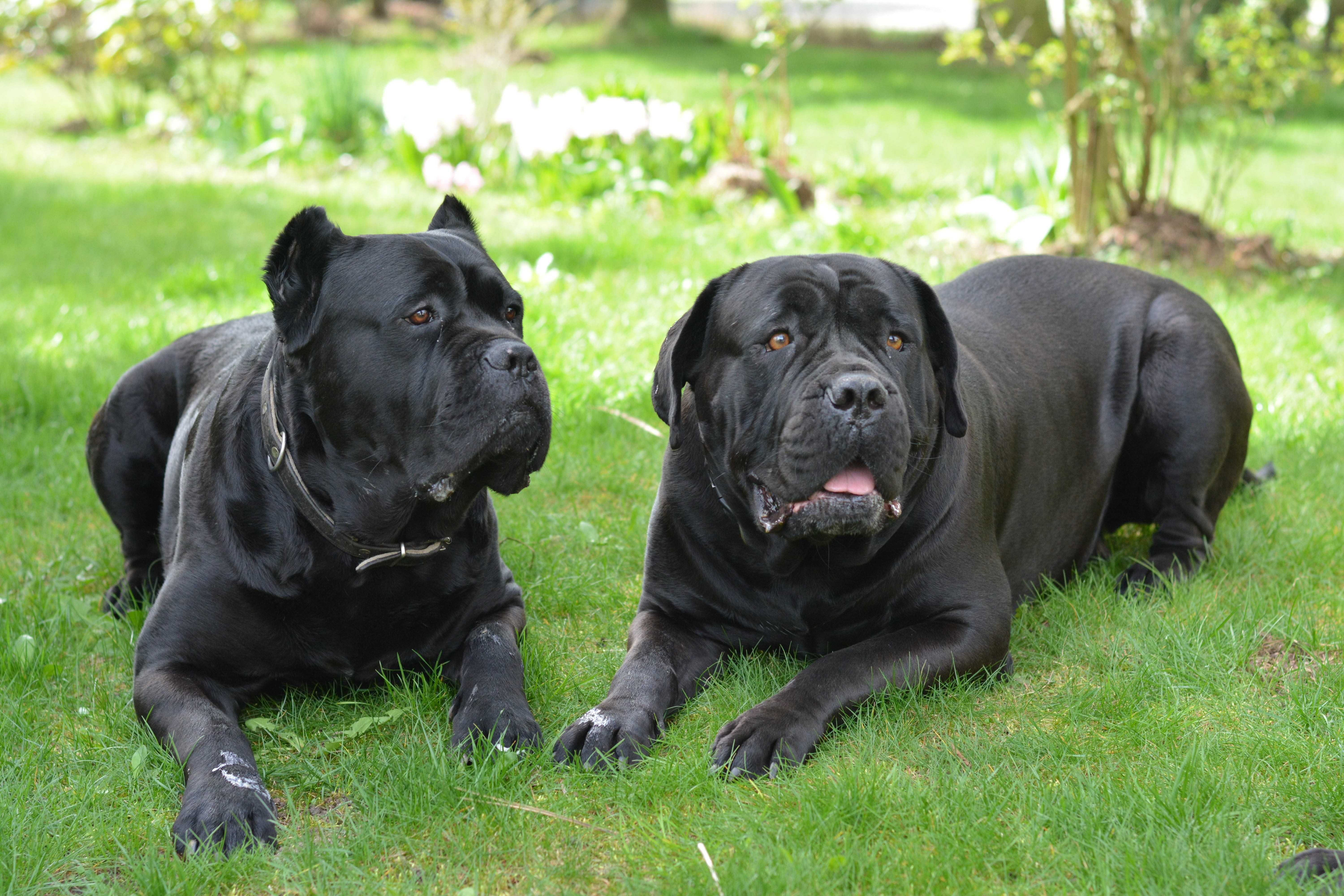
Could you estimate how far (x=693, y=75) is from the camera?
19547mm

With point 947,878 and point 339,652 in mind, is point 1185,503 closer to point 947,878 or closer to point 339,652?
point 947,878

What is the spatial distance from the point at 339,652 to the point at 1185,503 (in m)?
2.82

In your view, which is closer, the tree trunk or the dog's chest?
the dog's chest

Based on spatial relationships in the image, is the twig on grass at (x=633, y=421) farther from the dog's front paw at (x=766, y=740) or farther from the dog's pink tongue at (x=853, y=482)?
the dog's front paw at (x=766, y=740)

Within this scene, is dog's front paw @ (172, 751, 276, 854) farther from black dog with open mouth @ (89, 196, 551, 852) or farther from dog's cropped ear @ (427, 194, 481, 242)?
dog's cropped ear @ (427, 194, 481, 242)

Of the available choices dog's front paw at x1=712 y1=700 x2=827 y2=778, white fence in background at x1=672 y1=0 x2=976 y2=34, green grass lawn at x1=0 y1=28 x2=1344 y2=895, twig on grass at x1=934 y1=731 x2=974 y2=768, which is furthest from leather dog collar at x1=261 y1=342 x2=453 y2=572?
white fence in background at x1=672 y1=0 x2=976 y2=34

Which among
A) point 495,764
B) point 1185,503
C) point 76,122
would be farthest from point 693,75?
point 495,764

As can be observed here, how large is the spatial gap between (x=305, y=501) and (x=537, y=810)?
98 centimetres

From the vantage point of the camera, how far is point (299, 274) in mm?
3086

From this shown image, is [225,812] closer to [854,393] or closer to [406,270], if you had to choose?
[406,270]

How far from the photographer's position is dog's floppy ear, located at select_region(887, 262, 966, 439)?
345 cm

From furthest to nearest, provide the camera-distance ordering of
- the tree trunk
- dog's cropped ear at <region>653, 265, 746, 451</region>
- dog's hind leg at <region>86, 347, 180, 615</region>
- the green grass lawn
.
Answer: the tree trunk < dog's hind leg at <region>86, 347, 180, 615</region> < dog's cropped ear at <region>653, 265, 746, 451</region> < the green grass lawn

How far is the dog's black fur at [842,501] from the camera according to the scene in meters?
3.05

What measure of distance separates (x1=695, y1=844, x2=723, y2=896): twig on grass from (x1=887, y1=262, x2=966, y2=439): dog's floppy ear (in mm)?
1419
